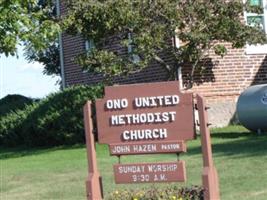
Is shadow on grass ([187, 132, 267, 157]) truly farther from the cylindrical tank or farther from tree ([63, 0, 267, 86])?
tree ([63, 0, 267, 86])

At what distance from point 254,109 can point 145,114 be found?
11.0 meters

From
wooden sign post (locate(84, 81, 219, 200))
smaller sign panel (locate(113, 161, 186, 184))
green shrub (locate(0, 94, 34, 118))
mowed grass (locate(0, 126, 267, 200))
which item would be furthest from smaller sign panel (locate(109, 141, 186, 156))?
green shrub (locate(0, 94, 34, 118))

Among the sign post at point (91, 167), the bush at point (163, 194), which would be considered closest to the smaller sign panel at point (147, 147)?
the sign post at point (91, 167)

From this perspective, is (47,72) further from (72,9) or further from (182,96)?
(182,96)

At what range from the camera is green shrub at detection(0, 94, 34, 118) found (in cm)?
2514

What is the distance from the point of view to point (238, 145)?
15352 mm

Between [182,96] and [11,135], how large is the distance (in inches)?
647

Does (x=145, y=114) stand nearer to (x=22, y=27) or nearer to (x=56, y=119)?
(x=22, y=27)

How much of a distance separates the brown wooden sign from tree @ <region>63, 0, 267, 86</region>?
31.7ft

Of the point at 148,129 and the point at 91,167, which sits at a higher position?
the point at 148,129

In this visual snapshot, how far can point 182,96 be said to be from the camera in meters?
7.58

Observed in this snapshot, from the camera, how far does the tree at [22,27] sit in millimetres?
12289

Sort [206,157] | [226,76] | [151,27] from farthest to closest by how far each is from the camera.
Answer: [226,76]
[151,27]
[206,157]

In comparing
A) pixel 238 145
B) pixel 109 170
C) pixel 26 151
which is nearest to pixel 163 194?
pixel 109 170
